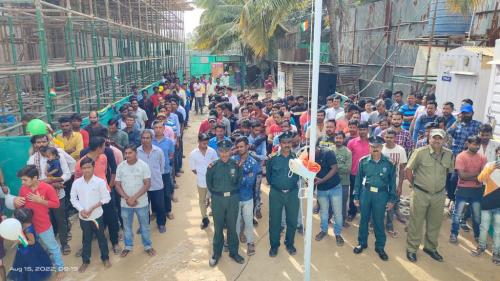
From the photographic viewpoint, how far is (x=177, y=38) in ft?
89.8

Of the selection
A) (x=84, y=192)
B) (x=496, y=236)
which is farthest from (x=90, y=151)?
(x=496, y=236)

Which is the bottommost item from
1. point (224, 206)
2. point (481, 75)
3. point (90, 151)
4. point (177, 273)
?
point (177, 273)

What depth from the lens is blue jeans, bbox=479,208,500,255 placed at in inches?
186

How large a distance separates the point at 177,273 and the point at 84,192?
1.49m

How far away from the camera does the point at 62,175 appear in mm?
4828

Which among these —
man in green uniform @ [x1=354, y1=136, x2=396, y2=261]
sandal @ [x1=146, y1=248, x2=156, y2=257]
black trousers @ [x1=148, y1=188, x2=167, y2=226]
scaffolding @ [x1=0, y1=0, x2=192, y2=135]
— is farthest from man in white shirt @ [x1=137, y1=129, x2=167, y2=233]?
man in green uniform @ [x1=354, y1=136, x2=396, y2=261]

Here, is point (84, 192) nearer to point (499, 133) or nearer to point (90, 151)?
point (90, 151)

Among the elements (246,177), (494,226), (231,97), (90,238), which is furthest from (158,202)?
(231,97)

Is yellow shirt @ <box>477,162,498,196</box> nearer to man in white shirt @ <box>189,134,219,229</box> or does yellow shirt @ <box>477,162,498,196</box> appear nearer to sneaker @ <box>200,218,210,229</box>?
man in white shirt @ <box>189,134,219,229</box>

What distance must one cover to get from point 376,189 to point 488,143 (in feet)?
6.91

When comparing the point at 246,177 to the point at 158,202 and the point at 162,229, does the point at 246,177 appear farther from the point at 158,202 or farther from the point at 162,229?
the point at 162,229

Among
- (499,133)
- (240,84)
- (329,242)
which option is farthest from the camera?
(240,84)

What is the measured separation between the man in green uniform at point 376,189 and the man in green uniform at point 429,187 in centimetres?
28

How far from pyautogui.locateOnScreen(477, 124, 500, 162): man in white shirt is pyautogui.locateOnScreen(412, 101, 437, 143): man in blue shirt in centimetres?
125
